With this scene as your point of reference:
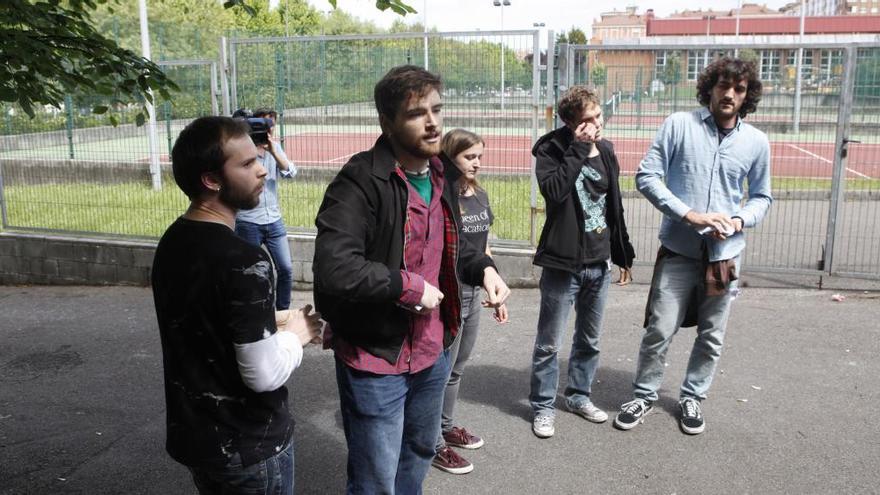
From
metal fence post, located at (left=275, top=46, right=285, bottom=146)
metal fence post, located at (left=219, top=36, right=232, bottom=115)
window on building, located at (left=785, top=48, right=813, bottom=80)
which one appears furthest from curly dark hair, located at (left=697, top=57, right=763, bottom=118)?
metal fence post, located at (left=219, top=36, right=232, bottom=115)

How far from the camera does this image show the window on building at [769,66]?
745 cm

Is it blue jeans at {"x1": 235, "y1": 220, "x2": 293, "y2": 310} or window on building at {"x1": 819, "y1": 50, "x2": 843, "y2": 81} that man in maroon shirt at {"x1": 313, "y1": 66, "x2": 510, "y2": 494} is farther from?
window on building at {"x1": 819, "y1": 50, "x2": 843, "y2": 81}

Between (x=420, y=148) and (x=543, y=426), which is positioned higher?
(x=420, y=148)

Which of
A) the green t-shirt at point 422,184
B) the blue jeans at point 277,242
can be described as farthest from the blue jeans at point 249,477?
the blue jeans at point 277,242

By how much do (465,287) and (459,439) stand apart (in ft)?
2.91

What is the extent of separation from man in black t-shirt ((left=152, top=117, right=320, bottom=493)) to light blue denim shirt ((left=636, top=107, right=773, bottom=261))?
2.70 metres

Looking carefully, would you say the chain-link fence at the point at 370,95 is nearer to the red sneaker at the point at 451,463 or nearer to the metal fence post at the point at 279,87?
the metal fence post at the point at 279,87

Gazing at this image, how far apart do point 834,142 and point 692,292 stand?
12.2 feet

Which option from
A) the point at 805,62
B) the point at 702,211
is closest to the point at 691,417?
the point at 702,211

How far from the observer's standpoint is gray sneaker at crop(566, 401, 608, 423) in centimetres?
473

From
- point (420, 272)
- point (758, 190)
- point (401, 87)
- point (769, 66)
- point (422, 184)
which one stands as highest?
point (769, 66)

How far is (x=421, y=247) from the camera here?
2.85 m

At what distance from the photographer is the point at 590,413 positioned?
475cm

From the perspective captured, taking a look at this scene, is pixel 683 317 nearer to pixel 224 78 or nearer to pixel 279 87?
pixel 279 87
